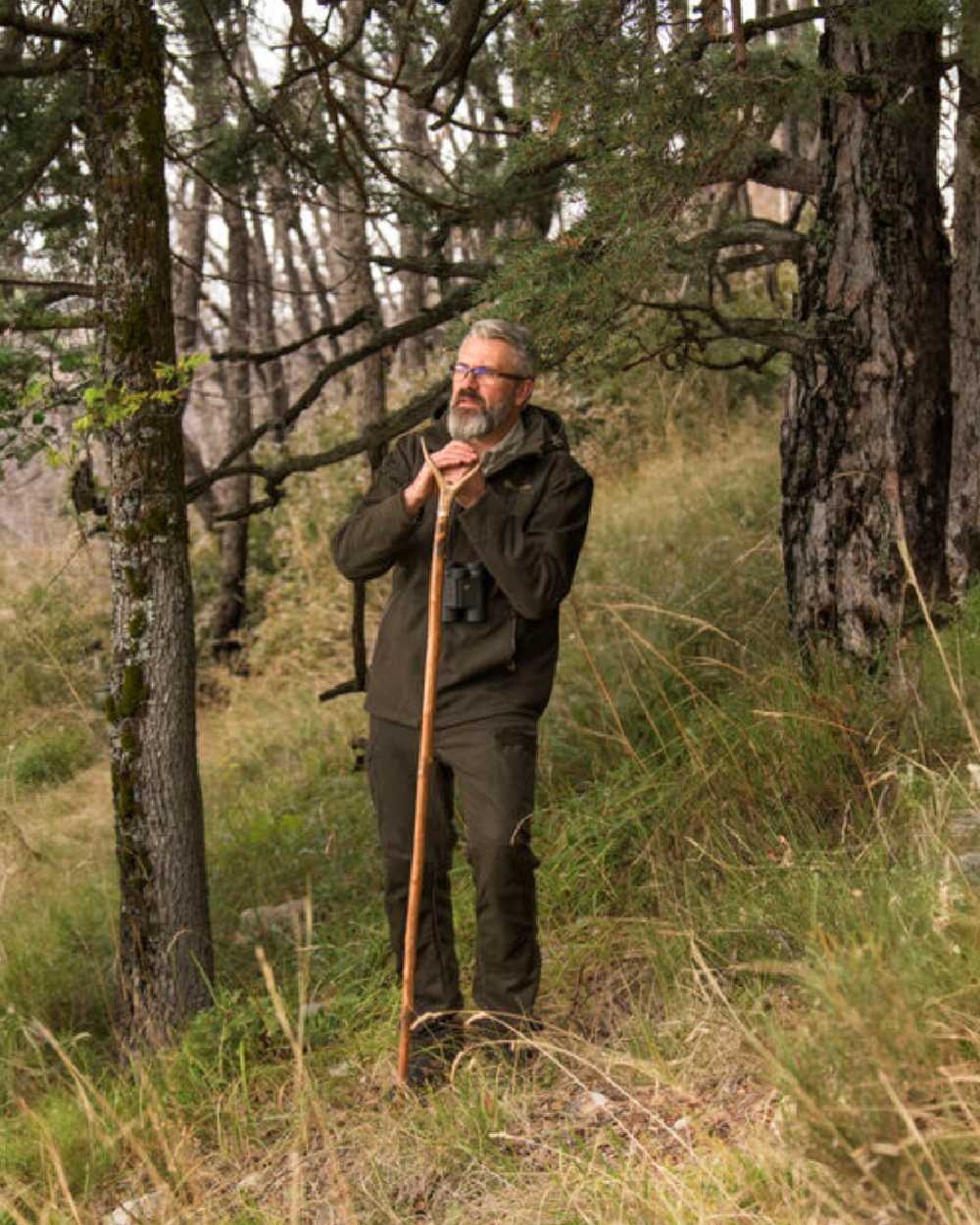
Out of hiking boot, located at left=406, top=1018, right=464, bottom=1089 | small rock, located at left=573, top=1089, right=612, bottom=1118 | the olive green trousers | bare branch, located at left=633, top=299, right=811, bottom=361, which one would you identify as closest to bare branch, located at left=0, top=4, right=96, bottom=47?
bare branch, located at left=633, top=299, right=811, bottom=361

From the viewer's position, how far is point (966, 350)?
537cm

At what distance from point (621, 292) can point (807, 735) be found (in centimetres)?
158

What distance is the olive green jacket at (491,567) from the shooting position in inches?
141

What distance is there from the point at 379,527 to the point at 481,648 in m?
0.44

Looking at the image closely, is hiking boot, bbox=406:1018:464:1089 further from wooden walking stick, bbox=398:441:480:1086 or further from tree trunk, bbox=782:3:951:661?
tree trunk, bbox=782:3:951:661

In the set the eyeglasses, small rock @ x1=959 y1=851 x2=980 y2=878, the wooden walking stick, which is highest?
the eyeglasses

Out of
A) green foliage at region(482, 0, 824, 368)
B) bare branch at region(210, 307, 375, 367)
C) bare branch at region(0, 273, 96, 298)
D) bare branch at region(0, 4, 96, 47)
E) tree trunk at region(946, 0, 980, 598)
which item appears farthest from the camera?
tree trunk at region(946, 0, 980, 598)

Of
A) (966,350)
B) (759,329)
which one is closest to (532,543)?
(759,329)

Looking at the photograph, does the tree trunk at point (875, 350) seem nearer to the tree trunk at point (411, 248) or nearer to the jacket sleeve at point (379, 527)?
the jacket sleeve at point (379, 527)

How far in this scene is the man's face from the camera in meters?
3.64

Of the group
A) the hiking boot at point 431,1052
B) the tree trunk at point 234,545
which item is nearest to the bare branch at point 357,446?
the hiking boot at point 431,1052

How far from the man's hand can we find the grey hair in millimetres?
324

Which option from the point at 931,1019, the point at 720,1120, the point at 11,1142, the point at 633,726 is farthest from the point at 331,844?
the point at 931,1019

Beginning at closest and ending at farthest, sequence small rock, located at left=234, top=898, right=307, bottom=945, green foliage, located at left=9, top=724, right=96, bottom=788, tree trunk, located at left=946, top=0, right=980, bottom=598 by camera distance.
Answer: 1. tree trunk, located at left=946, top=0, right=980, bottom=598
2. small rock, located at left=234, top=898, right=307, bottom=945
3. green foliage, located at left=9, top=724, right=96, bottom=788
